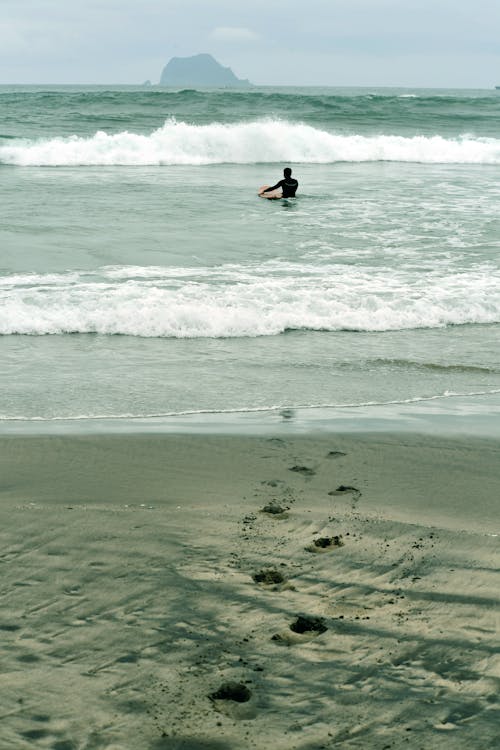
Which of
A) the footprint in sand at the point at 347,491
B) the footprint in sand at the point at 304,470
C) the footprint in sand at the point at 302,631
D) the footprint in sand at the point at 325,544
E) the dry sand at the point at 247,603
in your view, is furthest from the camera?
the footprint in sand at the point at 304,470

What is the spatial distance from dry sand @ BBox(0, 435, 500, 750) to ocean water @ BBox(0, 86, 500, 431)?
144cm

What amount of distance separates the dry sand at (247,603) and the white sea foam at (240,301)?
12.6 feet

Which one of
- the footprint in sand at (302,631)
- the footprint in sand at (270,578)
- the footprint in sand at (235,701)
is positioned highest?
the footprint in sand at (270,578)

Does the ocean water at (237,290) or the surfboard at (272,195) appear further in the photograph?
the surfboard at (272,195)

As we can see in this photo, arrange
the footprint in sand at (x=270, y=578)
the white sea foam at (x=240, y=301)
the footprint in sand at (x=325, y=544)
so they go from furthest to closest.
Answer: the white sea foam at (x=240, y=301), the footprint in sand at (x=325, y=544), the footprint in sand at (x=270, y=578)

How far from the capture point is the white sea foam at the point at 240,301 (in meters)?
9.12

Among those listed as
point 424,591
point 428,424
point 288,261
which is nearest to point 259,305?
point 288,261

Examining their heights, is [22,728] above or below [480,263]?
below

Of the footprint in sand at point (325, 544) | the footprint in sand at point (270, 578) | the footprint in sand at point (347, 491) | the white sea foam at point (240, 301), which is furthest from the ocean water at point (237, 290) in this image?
the footprint in sand at point (270, 578)

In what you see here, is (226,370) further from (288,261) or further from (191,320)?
(288,261)

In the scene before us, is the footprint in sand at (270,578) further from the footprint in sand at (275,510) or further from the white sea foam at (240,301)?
the white sea foam at (240,301)

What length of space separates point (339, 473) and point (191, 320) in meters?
4.28

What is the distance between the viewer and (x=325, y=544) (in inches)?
163

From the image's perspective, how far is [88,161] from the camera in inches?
1072
